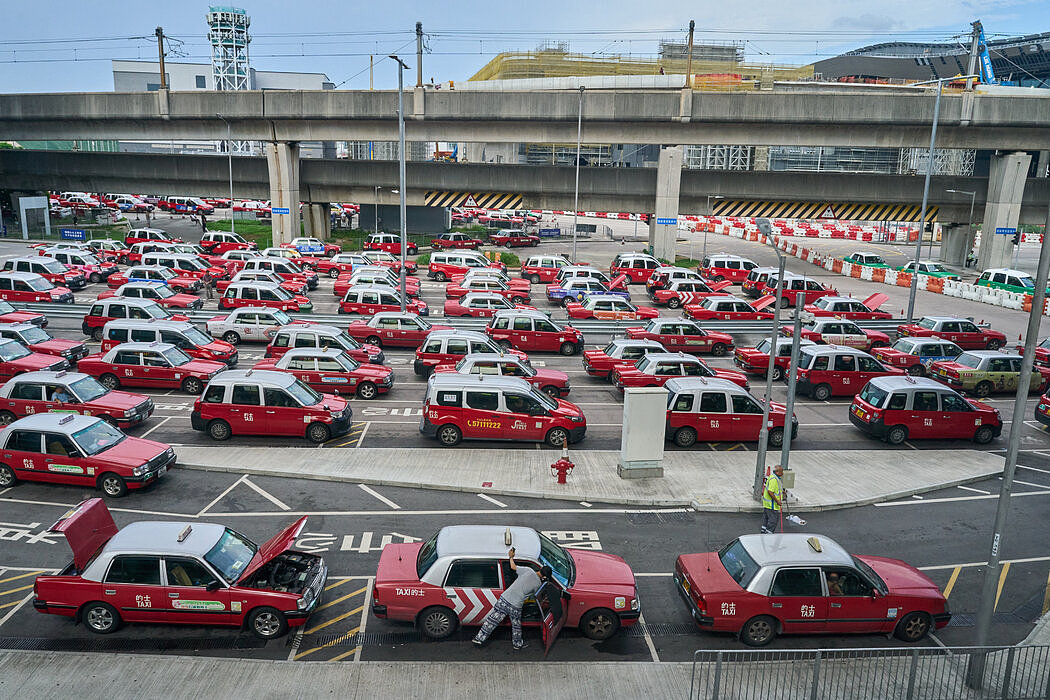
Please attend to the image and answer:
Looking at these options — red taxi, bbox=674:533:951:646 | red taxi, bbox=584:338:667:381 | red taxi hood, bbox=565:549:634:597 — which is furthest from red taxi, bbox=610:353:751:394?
red taxi, bbox=674:533:951:646

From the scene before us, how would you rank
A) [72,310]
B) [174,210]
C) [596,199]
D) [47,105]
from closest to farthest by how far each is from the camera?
[72,310] → [47,105] → [596,199] → [174,210]

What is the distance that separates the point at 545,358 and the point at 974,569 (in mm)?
17358

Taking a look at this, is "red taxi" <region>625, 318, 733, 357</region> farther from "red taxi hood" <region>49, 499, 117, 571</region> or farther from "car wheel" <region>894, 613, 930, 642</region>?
"red taxi hood" <region>49, 499, 117, 571</region>

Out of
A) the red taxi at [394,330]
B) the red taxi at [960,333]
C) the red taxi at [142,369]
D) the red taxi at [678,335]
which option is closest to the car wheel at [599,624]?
the red taxi at [142,369]

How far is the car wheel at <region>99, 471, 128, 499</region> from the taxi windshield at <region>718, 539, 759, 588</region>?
459 inches

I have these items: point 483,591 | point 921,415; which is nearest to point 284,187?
point 921,415

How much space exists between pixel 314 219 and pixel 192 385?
4244 centimetres

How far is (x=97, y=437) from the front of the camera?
16.0m

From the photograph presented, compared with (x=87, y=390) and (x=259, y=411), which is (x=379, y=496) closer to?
(x=259, y=411)

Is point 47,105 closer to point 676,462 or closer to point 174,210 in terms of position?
point 174,210

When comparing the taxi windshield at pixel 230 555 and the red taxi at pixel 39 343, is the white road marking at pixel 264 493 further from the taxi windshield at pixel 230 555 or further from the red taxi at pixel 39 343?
the red taxi at pixel 39 343

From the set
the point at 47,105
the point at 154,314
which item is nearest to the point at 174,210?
the point at 47,105

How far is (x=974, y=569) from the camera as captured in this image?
1399cm

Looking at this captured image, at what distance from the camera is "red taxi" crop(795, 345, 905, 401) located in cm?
2475
